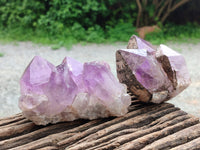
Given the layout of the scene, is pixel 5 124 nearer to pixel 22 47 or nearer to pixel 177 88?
pixel 177 88

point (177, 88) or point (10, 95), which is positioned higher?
point (177, 88)

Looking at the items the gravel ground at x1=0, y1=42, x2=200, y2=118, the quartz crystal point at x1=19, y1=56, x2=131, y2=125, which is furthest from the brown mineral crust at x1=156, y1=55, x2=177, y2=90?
the gravel ground at x1=0, y1=42, x2=200, y2=118

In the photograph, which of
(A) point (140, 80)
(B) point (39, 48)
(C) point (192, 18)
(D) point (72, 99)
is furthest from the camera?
(C) point (192, 18)

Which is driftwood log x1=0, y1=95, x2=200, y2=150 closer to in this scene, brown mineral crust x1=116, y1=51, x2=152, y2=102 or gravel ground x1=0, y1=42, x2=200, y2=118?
brown mineral crust x1=116, y1=51, x2=152, y2=102

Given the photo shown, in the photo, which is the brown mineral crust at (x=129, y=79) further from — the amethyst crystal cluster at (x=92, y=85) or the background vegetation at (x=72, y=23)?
the background vegetation at (x=72, y=23)

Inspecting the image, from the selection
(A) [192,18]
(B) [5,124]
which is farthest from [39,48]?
(A) [192,18]

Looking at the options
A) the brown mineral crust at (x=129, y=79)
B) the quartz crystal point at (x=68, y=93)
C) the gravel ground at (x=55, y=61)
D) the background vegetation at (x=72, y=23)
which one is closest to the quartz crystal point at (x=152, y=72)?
the brown mineral crust at (x=129, y=79)
